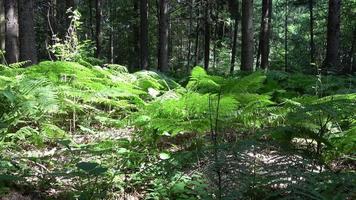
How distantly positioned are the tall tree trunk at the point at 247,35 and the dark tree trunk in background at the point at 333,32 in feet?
6.49

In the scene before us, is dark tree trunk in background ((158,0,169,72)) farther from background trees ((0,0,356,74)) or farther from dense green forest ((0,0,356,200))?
dense green forest ((0,0,356,200))

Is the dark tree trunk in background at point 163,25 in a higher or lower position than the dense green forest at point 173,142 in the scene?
higher

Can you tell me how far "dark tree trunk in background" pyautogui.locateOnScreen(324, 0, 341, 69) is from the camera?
10086mm

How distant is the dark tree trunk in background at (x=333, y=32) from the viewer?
33.1ft

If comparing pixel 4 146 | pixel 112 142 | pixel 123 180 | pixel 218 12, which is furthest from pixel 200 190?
pixel 218 12

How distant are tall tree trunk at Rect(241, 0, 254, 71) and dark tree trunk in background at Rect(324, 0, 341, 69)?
198 cm

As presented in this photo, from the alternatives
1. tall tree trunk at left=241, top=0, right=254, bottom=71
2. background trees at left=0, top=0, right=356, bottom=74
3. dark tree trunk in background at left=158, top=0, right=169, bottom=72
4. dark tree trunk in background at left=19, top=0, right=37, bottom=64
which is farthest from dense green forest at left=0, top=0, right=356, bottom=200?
dark tree trunk in background at left=158, top=0, right=169, bottom=72

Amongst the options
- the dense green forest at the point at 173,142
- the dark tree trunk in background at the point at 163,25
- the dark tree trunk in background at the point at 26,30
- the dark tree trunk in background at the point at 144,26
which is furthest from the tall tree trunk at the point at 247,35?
the dark tree trunk in background at the point at 144,26

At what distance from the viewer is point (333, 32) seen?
1023cm

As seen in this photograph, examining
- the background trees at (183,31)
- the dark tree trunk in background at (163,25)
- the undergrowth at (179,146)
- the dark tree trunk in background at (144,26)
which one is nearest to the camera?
the undergrowth at (179,146)

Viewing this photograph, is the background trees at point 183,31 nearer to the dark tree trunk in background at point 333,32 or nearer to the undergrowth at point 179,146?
the dark tree trunk in background at point 333,32

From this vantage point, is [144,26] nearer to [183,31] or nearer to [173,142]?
[173,142]

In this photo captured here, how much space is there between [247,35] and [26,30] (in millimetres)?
Result: 5161

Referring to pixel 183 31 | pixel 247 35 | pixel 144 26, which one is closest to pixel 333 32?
pixel 247 35
